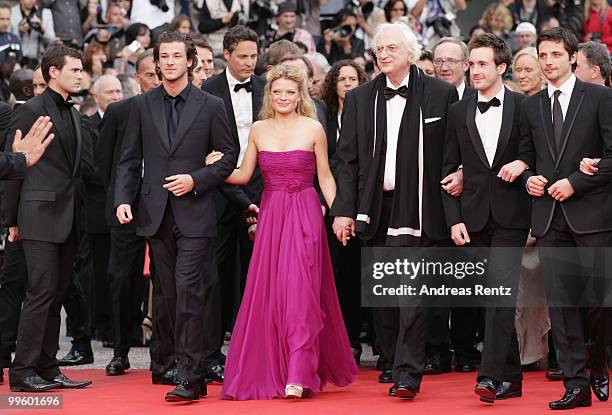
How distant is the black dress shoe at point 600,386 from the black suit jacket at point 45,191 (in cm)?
331

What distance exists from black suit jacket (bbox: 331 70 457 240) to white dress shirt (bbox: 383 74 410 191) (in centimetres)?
4

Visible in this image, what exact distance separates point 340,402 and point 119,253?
2.36m

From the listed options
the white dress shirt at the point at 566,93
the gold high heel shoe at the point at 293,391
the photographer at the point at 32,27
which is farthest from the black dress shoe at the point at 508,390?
the photographer at the point at 32,27

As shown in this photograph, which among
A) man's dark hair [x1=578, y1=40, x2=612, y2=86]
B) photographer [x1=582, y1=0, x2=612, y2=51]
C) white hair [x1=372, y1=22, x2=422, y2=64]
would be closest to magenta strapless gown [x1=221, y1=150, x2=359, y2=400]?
white hair [x1=372, y1=22, x2=422, y2=64]

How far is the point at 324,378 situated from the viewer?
7.40 meters

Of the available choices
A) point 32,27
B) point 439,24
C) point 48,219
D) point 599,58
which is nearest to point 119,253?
point 48,219

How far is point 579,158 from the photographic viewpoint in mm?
6652

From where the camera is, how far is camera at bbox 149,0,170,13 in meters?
14.4

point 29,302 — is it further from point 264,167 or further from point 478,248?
point 478,248

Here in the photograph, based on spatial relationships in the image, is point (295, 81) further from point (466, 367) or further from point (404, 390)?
point (466, 367)

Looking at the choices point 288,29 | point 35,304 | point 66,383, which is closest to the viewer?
point 35,304

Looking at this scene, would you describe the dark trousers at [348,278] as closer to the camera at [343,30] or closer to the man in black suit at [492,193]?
the man in black suit at [492,193]

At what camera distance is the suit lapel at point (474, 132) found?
23.0 ft

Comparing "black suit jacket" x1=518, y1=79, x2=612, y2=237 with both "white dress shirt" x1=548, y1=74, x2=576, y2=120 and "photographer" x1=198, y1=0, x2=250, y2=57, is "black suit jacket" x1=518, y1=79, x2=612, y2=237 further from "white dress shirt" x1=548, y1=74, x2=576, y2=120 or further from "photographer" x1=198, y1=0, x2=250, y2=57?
"photographer" x1=198, y1=0, x2=250, y2=57
